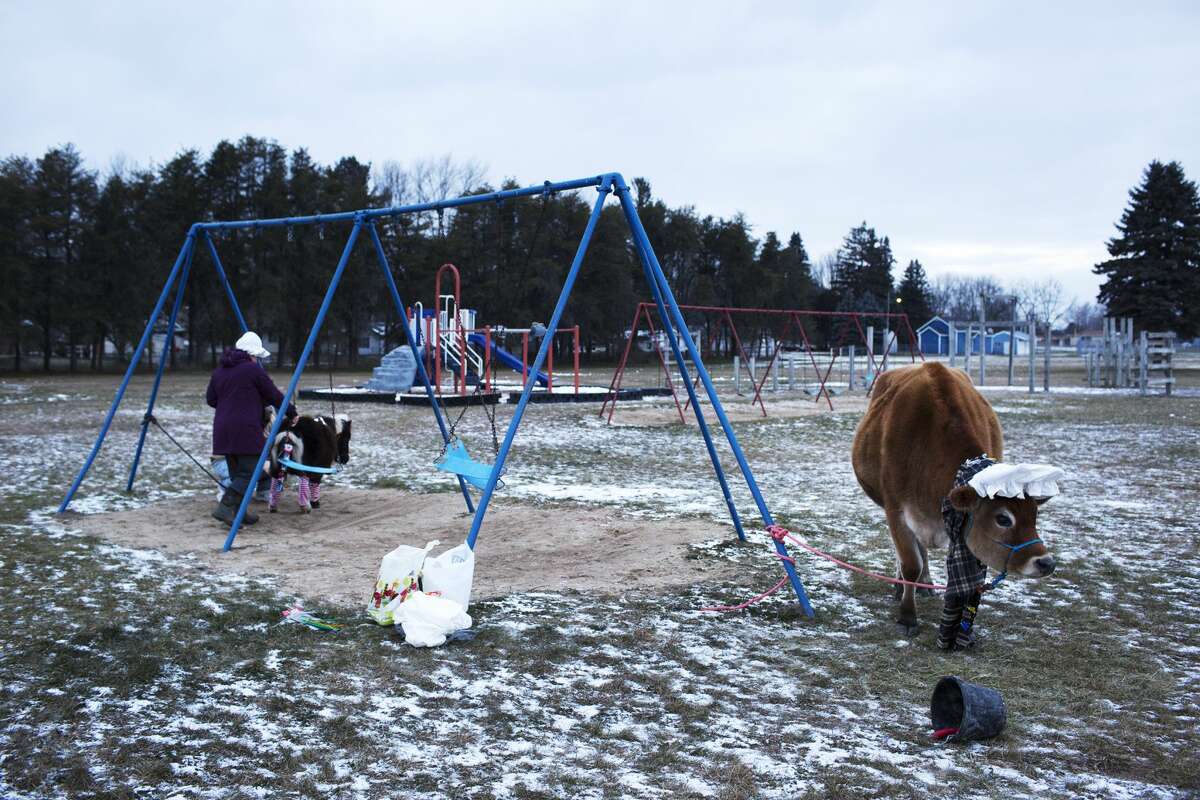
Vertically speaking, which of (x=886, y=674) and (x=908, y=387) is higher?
(x=908, y=387)

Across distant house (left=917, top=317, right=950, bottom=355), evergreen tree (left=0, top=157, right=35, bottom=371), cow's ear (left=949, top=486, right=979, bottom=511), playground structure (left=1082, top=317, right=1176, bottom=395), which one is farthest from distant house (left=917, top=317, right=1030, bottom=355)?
cow's ear (left=949, top=486, right=979, bottom=511)

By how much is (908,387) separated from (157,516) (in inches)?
278

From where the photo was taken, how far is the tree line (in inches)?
1544

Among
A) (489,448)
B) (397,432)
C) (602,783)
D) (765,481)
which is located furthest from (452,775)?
(397,432)

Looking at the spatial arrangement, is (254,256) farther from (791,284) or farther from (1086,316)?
(1086,316)

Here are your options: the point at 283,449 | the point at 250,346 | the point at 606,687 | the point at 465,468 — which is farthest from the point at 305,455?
the point at 606,687

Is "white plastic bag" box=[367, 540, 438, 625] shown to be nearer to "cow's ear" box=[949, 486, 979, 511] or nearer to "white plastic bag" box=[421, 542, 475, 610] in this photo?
"white plastic bag" box=[421, 542, 475, 610]

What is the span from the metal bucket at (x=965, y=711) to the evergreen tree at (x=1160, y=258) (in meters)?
47.8

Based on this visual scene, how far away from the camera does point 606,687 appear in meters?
4.39

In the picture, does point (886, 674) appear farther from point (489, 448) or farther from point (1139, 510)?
point (489, 448)

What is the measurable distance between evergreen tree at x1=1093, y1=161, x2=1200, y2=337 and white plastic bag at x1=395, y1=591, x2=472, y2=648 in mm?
48094

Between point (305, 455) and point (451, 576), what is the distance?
3.89 m

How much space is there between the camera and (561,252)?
174 ft

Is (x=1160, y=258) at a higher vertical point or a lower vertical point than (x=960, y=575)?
higher
